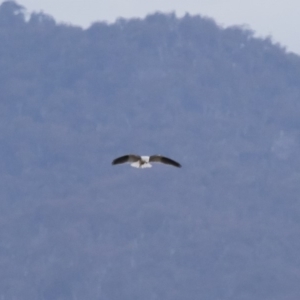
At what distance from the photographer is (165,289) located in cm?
10581

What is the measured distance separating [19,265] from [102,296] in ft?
32.0

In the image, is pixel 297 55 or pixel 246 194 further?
pixel 297 55

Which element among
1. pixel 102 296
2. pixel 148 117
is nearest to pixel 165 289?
pixel 102 296

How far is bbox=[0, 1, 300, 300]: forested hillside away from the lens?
110438 millimetres

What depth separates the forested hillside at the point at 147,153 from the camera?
11044 centimetres

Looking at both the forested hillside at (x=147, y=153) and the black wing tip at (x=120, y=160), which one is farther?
the forested hillside at (x=147, y=153)

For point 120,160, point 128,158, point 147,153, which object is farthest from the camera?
point 147,153

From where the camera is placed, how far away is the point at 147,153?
12019 centimetres

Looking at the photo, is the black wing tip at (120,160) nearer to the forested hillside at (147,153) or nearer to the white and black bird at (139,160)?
the white and black bird at (139,160)

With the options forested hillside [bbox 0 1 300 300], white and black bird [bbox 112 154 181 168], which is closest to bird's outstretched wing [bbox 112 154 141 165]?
white and black bird [bbox 112 154 181 168]

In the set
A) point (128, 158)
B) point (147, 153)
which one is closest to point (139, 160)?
point (128, 158)

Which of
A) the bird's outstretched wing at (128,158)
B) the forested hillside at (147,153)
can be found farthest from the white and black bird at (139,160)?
the forested hillside at (147,153)

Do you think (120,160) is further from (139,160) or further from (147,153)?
(147,153)

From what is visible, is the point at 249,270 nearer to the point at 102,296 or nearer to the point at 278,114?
the point at 102,296
